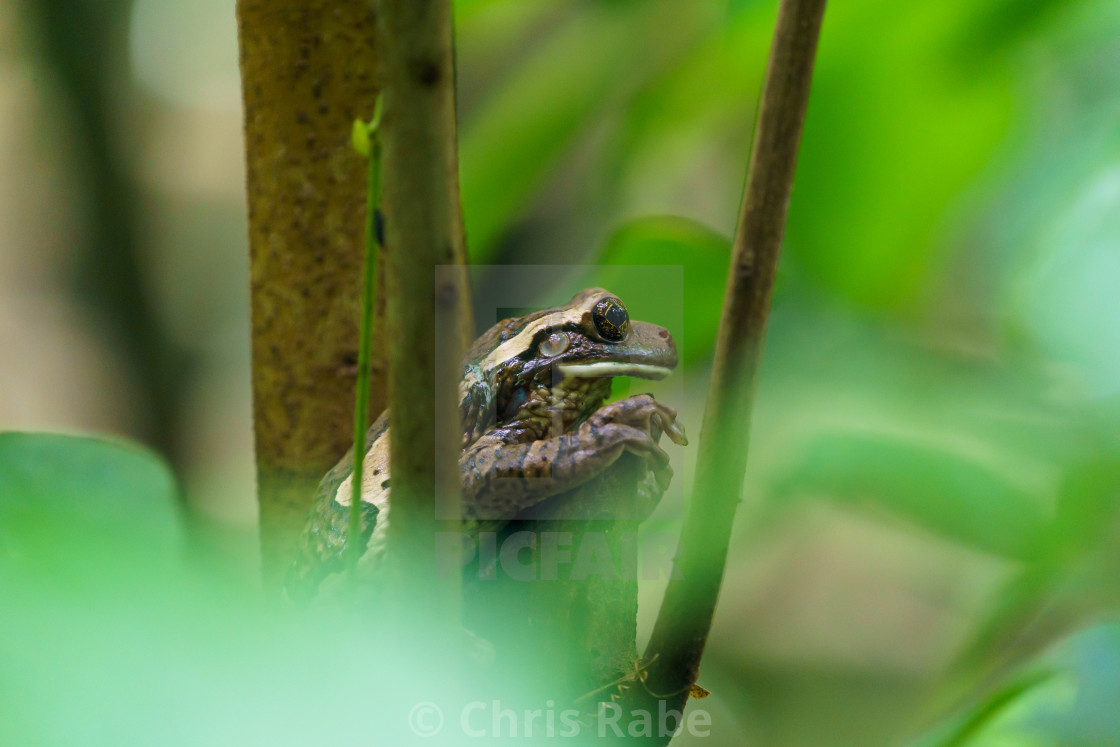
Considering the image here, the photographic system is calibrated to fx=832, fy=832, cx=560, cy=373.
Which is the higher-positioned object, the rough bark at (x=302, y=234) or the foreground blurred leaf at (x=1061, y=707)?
the rough bark at (x=302, y=234)

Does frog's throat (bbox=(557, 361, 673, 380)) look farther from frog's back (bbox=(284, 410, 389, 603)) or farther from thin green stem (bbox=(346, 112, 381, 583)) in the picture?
thin green stem (bbox=(346, 112, 381, 583))

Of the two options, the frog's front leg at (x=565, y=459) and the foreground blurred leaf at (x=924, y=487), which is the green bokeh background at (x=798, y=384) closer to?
the foreground blurred leaf at (x=924, y=487)

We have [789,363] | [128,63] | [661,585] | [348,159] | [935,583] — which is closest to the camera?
[348,159]

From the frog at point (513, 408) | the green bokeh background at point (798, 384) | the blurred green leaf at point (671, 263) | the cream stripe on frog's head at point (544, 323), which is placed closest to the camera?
the green bokeh background at point (798, 384)

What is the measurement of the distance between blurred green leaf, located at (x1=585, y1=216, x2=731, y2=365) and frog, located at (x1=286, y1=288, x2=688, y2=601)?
148 mm

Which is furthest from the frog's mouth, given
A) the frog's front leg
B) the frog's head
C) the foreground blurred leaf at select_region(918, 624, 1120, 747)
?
the foreground blurred leaf at select_region(918, 624, 1120, 747)

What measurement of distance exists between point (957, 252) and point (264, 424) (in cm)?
110

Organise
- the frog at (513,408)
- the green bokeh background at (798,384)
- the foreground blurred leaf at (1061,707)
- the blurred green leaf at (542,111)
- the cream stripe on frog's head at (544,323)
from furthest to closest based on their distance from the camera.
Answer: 1. the blurred green leaf at (542,111)
2. the cream stripe on frog's head at (544,323)
3. the frog at (513,408)
4. the foreground blurred leaf at (1061,707)
5. the green bokeh background at (798,384)

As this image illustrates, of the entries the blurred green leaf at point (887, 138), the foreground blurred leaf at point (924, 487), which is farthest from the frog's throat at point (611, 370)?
the blurred green leaf at point (887, 138)

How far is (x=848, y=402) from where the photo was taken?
4.03 ft

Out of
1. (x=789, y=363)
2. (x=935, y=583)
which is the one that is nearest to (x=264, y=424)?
(x=789, y=363)

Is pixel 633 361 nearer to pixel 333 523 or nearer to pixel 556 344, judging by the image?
pixel 556 344

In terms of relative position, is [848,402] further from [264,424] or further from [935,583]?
[935,583]

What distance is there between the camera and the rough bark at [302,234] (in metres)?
1.11
